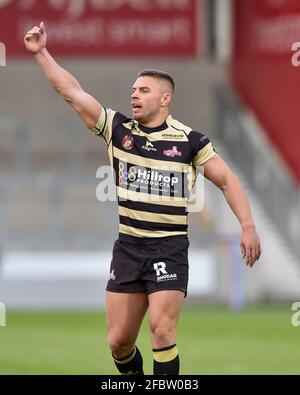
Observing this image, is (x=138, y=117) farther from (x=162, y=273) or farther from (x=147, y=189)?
(x=162, y=273)

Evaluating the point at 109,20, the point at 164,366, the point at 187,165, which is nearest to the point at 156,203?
the point at 187,165

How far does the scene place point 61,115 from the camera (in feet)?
92.9

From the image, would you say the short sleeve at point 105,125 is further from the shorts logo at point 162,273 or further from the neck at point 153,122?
the shorts logo at point 162,273

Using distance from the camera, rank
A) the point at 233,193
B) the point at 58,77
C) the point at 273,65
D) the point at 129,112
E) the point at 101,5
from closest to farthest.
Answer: the point at 58,77 → the point at 233,193 → the point at 101,5 → the point at 273,65 → the point at 129,112

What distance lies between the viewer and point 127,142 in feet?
35.1

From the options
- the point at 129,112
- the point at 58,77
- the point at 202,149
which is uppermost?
the point at 129,112

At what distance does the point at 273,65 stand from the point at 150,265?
1560 cm

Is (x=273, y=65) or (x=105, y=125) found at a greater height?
(x=273, y=65)

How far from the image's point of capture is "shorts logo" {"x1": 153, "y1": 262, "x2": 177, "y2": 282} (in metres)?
10.5

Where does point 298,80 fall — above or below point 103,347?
above

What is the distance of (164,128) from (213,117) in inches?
705

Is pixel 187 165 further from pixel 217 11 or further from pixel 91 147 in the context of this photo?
pixel 91 147

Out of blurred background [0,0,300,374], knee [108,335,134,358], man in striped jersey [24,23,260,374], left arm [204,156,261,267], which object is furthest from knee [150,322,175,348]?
blurred background [0,0,300,374]

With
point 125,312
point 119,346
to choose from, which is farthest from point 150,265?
point 119,346
